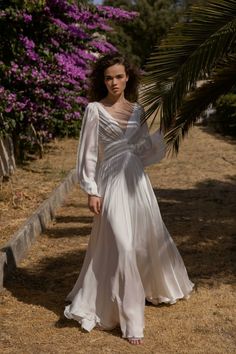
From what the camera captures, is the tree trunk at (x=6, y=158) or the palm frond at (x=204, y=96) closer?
the palm frond at (x=204, y=96)

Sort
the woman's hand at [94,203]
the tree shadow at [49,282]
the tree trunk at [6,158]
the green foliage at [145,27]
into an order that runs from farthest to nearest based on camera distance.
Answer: the green foliage at [145,27]
the tree trunk at [6,158]
the tree shadow at [49,282]
the woman's hand at [94,203]

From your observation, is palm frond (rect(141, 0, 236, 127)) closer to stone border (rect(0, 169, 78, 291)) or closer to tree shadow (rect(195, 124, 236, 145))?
stone border (rect(0, 169, 78, 291))

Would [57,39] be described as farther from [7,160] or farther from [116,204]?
[116,204]

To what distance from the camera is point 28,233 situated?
593 cm

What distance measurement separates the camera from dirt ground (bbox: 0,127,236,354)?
368 centimetres

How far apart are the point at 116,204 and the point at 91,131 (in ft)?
1.67

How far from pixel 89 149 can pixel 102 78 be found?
1.67 feet

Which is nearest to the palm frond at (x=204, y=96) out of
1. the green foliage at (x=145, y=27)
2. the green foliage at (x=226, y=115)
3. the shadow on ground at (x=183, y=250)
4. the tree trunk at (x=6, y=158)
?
the shadow on ground at (x=183, y=250)

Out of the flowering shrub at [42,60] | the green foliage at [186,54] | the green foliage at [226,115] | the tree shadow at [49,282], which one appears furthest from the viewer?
the green foliage at [226,115]

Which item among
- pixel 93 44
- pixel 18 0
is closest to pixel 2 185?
pixel 18 0

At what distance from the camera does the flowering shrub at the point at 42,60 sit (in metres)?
8.90

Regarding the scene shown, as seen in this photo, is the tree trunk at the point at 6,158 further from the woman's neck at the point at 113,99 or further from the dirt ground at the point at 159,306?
the woman's neck at the point at 113,99

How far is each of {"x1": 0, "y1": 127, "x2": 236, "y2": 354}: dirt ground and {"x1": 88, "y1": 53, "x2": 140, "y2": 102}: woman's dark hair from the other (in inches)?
61.1

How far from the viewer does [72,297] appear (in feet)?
14.1
